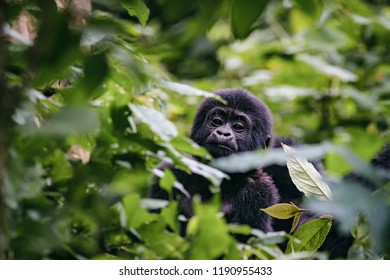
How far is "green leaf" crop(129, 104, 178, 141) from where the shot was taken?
2078mm

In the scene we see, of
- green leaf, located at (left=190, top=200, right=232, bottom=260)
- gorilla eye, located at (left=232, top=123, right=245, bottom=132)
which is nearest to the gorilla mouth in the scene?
gorilla eye, located at (left=232, top=123, right=245, bottom=132)

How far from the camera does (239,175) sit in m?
3.39

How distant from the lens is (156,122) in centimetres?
214

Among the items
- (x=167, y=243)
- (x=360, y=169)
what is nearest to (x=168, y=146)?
(x=167, y=243)

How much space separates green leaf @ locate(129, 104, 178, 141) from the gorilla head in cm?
136

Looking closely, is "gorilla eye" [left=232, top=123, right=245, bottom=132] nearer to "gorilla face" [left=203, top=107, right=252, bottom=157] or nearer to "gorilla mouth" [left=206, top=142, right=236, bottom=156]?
"gorilla face" [left=203, top=107, right=252, bottom=157]

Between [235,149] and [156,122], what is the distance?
1369 mm

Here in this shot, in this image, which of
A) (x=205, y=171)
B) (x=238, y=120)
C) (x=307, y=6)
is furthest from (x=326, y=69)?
(x=307, y=6)

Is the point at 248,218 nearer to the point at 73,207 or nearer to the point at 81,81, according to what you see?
the point at 73,207

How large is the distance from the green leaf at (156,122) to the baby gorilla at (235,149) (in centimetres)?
113

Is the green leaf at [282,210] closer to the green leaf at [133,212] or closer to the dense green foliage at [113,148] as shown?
the dense green foliage at [113,148]

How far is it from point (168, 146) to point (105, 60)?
1.02 metres

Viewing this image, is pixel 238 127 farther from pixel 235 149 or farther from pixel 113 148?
pixel 113 148

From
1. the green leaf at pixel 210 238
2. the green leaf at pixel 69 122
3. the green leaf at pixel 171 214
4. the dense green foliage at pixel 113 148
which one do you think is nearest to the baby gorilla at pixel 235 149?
the dense green foliage at pixel 113 148
